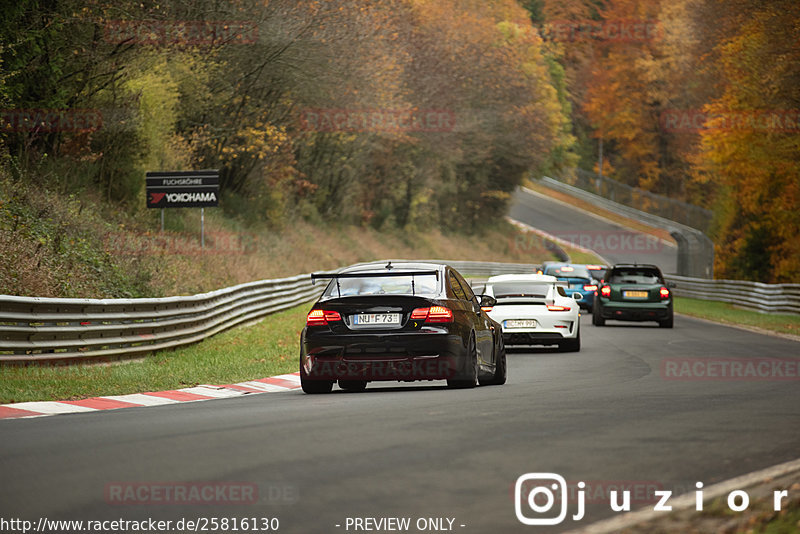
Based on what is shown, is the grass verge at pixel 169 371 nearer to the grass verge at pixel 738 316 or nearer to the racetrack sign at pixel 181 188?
the racetrack sign at pixel 181 188

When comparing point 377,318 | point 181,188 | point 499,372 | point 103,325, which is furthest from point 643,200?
point 377,318

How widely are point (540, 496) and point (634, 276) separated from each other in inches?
909

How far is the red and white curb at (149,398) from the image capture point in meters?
11.7

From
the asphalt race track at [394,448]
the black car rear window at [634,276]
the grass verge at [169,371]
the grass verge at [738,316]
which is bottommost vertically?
the grass verge at [738,316]

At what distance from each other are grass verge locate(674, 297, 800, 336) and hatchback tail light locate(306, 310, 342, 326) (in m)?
18.0

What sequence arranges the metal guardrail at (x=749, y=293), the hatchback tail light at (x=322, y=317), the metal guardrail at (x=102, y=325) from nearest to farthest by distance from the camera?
the hatchback tail light at (x=322, y=317)
the metal guardrail at (x=102, y=325)
the metal guardrail at (x=749, y=293)

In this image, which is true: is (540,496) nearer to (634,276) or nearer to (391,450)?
(391,450)

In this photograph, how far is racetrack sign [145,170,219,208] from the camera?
92.4 ft

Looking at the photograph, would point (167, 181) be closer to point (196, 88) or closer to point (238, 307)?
point (238, 307)

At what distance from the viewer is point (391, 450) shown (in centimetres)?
807

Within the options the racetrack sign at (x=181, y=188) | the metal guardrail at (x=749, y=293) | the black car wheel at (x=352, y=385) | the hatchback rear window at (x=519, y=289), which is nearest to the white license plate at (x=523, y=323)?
the hatchback rear window at (x=519, y=289)

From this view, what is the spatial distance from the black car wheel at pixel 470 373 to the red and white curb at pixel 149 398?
245cm

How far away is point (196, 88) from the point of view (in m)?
34.4

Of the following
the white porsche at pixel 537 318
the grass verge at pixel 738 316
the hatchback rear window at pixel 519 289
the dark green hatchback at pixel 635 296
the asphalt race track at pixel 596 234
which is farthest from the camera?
the asphalt race track at pixel 596 234
